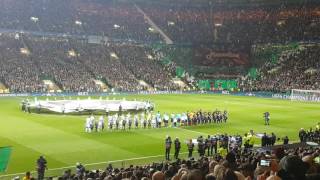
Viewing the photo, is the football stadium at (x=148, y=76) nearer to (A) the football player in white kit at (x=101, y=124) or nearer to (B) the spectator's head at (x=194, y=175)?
(A) the football player in white kit at (x=101, y=124)

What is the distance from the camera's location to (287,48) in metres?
94.6

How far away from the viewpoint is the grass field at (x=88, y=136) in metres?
25.6

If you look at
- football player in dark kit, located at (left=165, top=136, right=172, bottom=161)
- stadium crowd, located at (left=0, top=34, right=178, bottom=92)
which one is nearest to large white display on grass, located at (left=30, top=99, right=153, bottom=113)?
football player in dark kit, located at (left=165, top=136, right=172, bottom=161)

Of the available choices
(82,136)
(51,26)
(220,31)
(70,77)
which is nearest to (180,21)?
(220,31)

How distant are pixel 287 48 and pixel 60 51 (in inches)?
1844

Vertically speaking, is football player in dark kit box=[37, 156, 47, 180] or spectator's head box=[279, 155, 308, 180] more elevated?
spectator's head box=[279, 155, 308, 180]

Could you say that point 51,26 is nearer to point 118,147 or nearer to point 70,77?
point 70,77

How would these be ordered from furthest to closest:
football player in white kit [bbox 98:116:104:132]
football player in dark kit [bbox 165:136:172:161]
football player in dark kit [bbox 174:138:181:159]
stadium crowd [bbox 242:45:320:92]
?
stadium crowd [bbox 242:45:320:92]
football player in white kit [bbox 98:116:104:132]
football player in dark kit [bbox 174:138:181:159]
football player in dark kit [bbox 165:136:172:161]

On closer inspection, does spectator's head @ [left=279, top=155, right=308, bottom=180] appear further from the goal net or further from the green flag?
the goal net

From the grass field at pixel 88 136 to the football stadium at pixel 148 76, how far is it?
0.29ft

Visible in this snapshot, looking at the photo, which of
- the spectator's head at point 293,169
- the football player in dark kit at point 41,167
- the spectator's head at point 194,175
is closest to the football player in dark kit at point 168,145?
the football player in dark kit at point 41,167

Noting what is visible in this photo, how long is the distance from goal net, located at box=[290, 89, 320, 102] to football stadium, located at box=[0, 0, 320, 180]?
20cm

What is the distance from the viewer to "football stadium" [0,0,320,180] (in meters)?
31.4

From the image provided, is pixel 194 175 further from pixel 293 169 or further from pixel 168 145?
pixel 168 145
